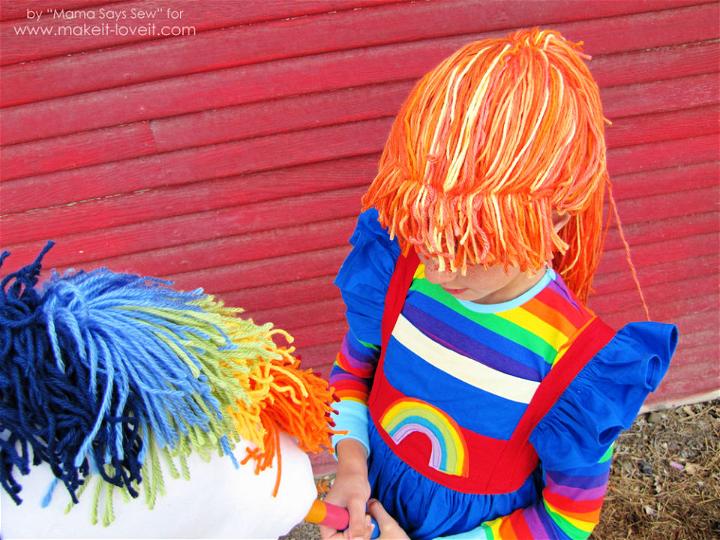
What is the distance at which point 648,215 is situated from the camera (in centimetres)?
195

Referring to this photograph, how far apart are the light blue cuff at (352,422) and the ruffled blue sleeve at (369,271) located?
0.15 metres

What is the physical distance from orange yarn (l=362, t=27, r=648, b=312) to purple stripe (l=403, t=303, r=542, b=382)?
0.79ft

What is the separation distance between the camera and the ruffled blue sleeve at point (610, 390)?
858 mm

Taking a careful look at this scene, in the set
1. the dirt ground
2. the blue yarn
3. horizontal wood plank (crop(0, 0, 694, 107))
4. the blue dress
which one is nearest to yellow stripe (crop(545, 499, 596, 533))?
the blue dress

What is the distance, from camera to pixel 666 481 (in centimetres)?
228

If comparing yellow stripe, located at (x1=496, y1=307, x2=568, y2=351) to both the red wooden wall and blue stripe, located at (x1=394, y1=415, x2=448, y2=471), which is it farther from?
the red wooden wall

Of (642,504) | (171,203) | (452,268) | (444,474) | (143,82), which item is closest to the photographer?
(452,268)

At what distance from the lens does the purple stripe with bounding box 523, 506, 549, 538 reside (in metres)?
0.98

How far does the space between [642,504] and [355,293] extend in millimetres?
1757

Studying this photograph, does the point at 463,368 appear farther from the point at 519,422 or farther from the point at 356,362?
the point at 356,362

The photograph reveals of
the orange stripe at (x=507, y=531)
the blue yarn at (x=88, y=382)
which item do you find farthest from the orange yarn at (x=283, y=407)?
the orange stripe at (x=507, y=531)

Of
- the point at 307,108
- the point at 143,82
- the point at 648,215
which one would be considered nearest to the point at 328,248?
the point at 307,108

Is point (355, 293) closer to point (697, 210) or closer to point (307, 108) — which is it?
point (307, 108)

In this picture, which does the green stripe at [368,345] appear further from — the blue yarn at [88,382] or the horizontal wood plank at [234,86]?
the horizontal wood plank at [234,86]
